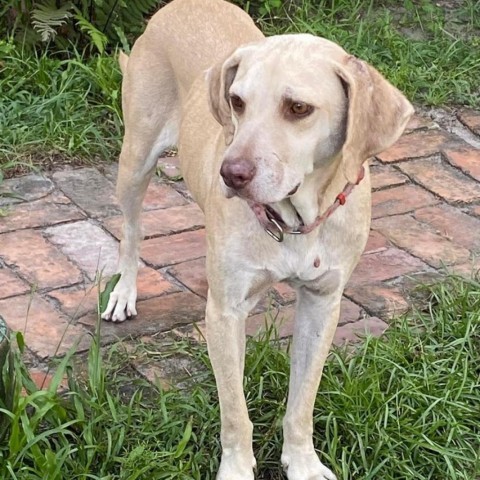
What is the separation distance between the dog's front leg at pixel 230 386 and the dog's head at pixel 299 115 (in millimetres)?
582

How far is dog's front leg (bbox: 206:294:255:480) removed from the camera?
3615 millimetres

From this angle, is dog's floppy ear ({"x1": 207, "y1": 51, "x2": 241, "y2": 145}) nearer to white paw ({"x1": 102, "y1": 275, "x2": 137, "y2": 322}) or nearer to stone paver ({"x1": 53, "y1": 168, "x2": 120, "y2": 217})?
white paw ({"x1": 102, "y1": 275, "x2": 137, "y2": 322})

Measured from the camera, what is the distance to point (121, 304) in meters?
4.70

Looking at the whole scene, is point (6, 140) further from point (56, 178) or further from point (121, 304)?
point (121, 304)

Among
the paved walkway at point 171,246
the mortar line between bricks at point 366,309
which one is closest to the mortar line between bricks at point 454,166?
the paved walkway at point 171,246

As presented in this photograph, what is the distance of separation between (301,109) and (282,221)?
0.45 meters

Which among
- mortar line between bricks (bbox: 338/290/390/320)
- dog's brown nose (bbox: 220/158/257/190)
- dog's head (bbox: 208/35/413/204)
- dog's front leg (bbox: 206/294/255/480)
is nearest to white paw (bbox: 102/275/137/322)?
mortar line between bricks (bbox: 338/290/390/320)

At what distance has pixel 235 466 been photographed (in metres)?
3.68

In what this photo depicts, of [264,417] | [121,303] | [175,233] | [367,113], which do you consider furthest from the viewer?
[175,233]

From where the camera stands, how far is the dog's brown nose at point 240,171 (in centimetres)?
310

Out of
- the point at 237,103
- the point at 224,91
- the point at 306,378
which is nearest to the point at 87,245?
the point at 306,378

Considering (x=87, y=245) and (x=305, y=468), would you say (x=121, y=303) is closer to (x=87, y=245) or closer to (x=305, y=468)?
(x=87, y=245)

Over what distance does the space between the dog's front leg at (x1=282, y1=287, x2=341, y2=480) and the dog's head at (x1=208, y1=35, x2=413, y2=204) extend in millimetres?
622

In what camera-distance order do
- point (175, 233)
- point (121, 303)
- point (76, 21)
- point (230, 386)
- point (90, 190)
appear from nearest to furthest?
1. point (230, 386)
2. point (121, 303)
3. point (175, 233)
4. point (90, 190)
5. point (76, 21)
